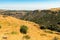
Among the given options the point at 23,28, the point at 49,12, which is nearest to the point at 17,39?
the point at 23,28

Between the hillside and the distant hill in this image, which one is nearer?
the hillside

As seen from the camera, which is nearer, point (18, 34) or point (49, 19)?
point (18, 34)

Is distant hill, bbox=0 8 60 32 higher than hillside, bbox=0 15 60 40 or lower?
lower

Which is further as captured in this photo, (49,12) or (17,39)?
(49,12)

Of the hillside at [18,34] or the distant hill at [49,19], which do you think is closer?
the hillside at [18,34]

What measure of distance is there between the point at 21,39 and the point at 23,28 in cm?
607

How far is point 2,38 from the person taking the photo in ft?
65.5

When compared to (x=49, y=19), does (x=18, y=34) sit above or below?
above

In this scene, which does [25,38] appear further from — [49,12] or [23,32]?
[49,12]

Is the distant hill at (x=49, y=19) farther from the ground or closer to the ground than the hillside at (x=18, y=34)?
closer to the ground

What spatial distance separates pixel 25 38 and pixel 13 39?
1828mm

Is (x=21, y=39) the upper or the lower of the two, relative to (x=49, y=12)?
upper

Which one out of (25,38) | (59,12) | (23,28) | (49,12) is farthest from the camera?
(49,12)

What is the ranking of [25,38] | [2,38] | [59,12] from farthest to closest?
[59,12] < [25,38] < [2,38]
